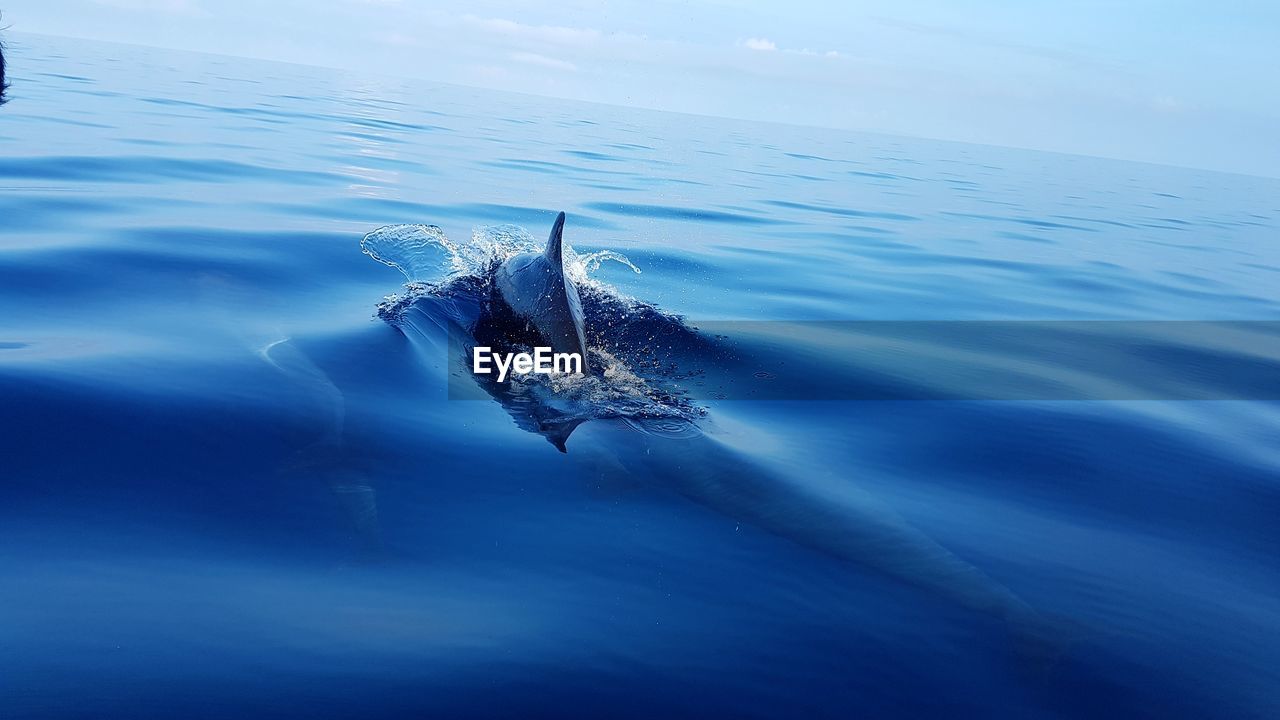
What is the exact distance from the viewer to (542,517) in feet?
17.6

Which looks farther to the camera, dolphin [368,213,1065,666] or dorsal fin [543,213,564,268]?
dorsal fin [543,213,564,268]

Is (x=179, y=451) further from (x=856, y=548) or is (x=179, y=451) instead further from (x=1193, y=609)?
(x=1193, y=609)

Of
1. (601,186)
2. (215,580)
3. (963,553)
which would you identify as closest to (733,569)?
(963,553)

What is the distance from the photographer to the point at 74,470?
17.2 ft

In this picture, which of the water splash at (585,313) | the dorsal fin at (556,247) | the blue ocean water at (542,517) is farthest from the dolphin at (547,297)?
the blue ocean water at (542,517)

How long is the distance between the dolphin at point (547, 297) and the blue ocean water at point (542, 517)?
1.94 ft

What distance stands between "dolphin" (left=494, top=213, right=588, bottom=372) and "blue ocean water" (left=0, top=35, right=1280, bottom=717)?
593mm

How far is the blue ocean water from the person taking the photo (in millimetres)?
3922

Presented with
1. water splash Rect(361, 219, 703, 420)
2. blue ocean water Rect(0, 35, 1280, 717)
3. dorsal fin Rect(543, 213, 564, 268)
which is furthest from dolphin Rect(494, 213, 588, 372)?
blue ocean water Rect(0, 35, 1280, 717)

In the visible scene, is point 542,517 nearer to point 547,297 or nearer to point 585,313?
point 547,297

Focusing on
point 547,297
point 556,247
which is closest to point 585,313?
point 556,247

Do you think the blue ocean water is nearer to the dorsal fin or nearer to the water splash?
the water splash

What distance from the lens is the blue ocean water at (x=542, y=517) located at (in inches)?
154

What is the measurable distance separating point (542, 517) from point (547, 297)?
3606mm
